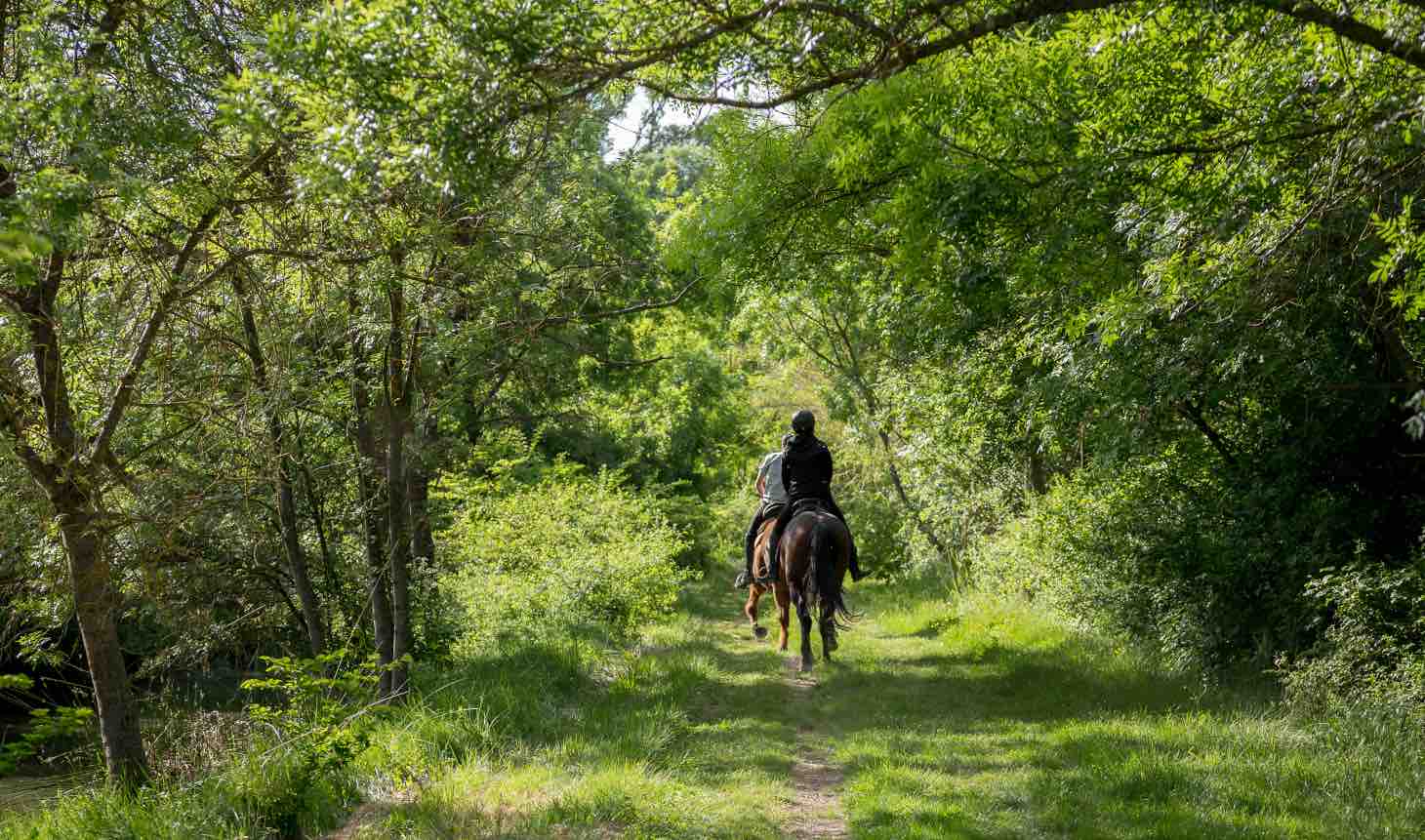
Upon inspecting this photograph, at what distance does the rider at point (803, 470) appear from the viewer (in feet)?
40.1

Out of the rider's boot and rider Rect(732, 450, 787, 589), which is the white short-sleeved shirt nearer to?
rider Rect(732, 450, 787, 589)

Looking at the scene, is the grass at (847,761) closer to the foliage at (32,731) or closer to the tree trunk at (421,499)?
the foliage at (32,731)

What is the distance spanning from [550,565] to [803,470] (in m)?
4.18

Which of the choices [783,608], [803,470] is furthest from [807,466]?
[783,608]

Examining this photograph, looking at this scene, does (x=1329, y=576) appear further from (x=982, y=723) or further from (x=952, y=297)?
(x=952, y=297)

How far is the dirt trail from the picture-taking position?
6.11 m

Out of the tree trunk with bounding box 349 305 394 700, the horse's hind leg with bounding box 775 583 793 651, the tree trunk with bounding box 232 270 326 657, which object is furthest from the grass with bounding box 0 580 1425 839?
the tree trunk with bounding box 232 270 326 657

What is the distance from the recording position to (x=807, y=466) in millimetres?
12227

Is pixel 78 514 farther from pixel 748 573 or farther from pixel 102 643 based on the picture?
pixel 748 573

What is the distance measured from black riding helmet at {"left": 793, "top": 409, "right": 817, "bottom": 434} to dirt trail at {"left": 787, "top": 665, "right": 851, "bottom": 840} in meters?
4.12

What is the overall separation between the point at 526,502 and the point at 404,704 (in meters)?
6.94

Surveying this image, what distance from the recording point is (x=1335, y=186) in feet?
21.1

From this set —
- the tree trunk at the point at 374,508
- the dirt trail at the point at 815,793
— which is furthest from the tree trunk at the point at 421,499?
the dirt trail at the point at 815,793

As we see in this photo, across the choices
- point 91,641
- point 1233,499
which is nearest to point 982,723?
point 1233,499
